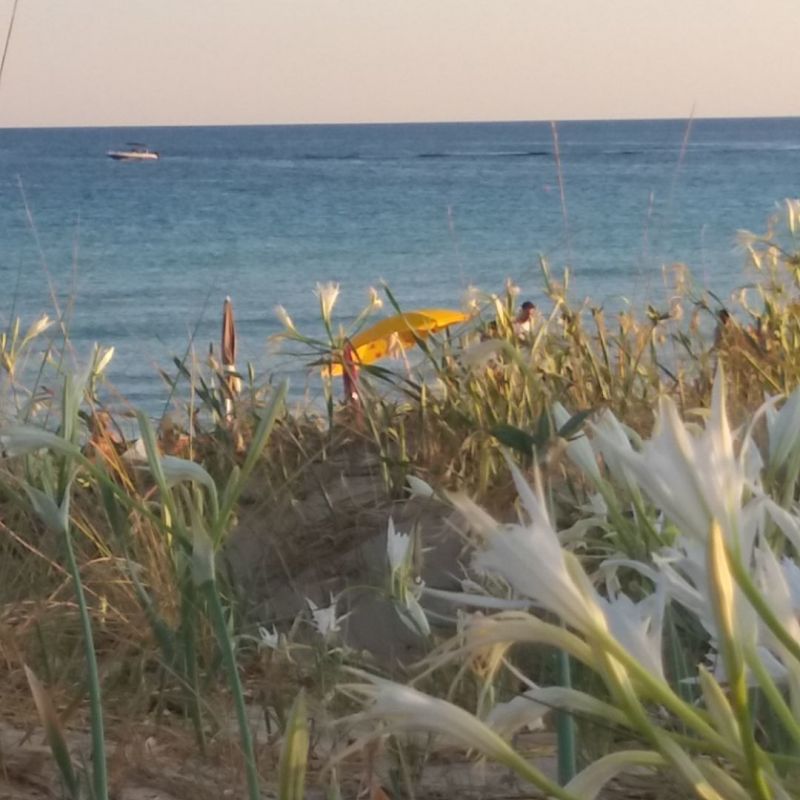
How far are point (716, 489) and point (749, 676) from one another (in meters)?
0.14

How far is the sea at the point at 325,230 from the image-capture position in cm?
771

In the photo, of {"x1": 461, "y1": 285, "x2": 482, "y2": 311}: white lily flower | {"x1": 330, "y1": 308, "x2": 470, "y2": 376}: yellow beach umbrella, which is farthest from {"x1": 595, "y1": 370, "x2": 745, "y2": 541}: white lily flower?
{"x1": 330, "y1": 308, "x2": 470, "y2": 376}: yellow beach umbrella

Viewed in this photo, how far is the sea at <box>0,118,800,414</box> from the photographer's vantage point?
771cm

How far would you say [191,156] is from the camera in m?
52.9

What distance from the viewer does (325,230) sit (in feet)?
78.9

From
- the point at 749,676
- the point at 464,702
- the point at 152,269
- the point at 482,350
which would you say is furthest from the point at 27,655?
the point at 152,269

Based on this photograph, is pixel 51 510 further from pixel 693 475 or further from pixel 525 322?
pixel 525 322

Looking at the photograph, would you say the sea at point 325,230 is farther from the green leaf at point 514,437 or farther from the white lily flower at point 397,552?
the green leaf at point 514,437

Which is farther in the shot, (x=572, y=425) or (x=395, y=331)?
(x=395, y=331)

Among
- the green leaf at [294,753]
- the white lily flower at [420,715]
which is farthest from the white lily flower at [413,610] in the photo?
the white lily flower at [420,715]

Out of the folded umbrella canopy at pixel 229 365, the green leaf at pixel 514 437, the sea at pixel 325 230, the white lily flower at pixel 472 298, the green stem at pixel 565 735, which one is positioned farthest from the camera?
the sea at pixel 325 230

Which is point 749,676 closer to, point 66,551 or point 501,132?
point 66,551

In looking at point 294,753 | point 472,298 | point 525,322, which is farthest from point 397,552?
point 525,322

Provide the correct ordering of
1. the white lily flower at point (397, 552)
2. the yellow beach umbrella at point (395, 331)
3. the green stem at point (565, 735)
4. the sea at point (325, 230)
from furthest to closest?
1. the sea at point (325, 230)
2. the yellow beach umbrella at point (395, 331)
3. the white lily flower at point (397, 552)
4. the green stem at point (565, 735)
